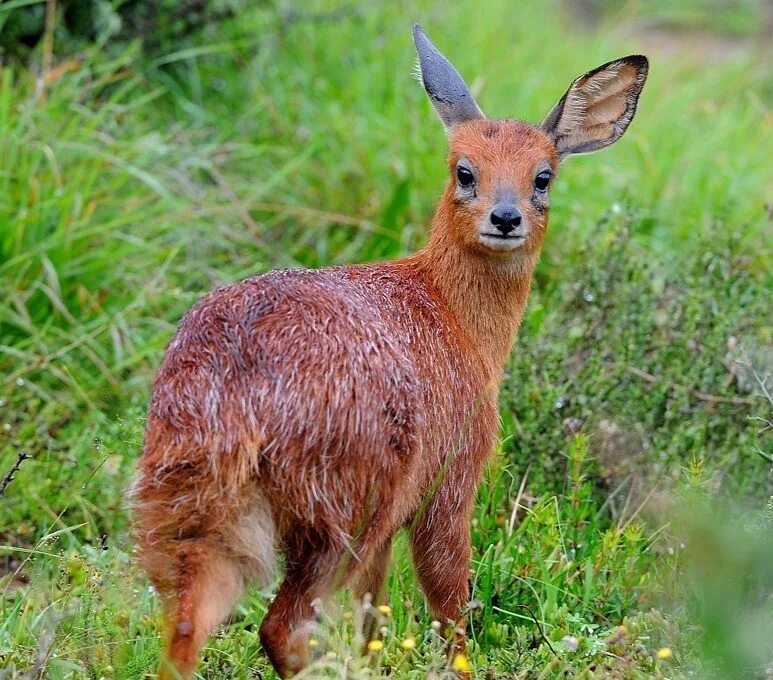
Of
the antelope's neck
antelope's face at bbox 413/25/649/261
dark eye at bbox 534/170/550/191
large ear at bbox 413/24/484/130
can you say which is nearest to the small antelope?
the antelope's neck

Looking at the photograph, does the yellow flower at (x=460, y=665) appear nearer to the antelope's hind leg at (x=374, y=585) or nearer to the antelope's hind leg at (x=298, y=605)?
the antelope's hind leg at (x=298, y=605)

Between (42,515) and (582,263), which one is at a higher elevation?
(582,263)

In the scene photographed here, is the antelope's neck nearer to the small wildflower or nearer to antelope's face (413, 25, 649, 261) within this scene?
antelope's face (413, 25, 649, 261)

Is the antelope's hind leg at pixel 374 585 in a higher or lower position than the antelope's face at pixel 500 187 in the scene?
lower

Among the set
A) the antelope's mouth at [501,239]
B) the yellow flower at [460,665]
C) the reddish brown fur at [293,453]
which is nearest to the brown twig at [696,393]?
the antelope's mouth at [501,239]

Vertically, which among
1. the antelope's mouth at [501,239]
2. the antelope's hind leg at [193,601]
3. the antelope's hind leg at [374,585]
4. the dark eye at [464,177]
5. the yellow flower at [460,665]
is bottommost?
the antelope's hind leg at [374,585]

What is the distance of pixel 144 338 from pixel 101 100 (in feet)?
6.00

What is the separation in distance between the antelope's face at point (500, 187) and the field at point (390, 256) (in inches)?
28.1

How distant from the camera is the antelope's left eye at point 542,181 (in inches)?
174

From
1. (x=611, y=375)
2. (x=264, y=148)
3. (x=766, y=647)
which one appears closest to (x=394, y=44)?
(x=264, y=148)

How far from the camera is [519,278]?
14.4 ft

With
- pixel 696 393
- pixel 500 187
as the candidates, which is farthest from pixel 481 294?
pixel 696 393

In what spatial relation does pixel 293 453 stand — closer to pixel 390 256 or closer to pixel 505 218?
pixel 505 218

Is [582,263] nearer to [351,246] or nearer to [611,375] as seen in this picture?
[611,375]
